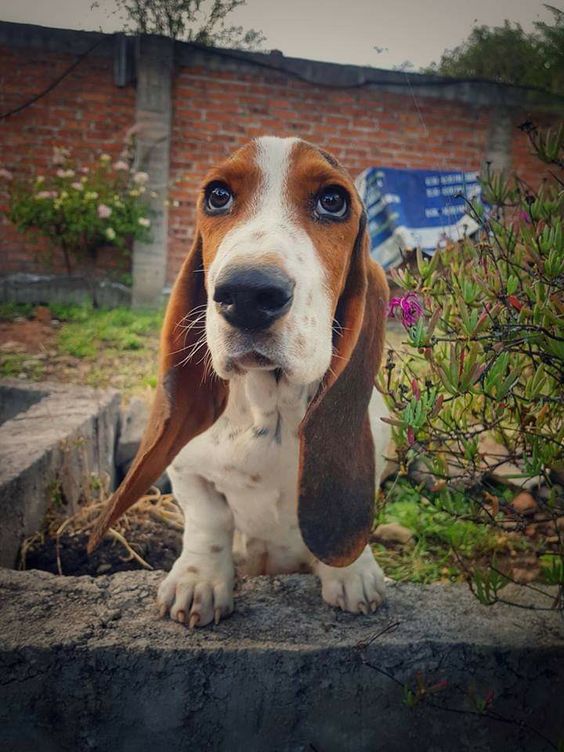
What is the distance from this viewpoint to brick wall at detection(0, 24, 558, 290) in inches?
69.5

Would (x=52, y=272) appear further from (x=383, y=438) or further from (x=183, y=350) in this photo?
(x=383, y=438)

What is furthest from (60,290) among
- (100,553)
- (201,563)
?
(201,563)

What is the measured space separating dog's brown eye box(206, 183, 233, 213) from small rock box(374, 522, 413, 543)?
5.22 ft

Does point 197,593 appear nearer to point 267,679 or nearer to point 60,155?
point 267,679

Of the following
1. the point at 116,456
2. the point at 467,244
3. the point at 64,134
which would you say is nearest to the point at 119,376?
the point at 116,456

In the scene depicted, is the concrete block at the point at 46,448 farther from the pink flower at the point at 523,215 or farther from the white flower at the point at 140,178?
the pink flower at the point at 523,215

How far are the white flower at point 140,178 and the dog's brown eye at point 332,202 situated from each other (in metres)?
1.15

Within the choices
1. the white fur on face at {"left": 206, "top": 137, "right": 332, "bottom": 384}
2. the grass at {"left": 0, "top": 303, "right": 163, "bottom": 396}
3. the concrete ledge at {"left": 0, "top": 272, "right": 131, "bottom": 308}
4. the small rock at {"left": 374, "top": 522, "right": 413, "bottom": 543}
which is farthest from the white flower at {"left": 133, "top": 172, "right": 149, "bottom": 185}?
the small rock at {"left": 374, "top": 522, "right": 413, "bottom": 543}

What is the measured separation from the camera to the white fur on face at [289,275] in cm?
118

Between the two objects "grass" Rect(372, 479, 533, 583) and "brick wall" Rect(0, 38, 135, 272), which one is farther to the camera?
"grass" Rect(372, 479, 533, 583)

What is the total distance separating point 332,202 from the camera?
1441mm

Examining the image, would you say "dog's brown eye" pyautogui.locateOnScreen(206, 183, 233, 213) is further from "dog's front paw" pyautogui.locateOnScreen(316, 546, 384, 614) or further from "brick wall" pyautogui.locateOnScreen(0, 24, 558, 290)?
"dog's front paw" pyautogui.locateOnScreen(316, 546, 384, 614)

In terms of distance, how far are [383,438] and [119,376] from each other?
202 centimetres

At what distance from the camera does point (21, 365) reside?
263cm
